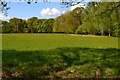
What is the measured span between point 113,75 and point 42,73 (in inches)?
112

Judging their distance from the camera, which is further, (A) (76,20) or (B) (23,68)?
(A) (76,20)

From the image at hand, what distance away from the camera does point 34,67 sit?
7.77 meters

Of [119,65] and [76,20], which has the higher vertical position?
[76,20]

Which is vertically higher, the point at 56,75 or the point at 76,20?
the point at 76,20

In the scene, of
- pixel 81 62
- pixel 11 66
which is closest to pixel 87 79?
pixel 81 62

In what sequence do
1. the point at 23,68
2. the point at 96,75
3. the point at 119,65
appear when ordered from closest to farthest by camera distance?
the point at 96,75
the point at 23,68
the point at 119,65

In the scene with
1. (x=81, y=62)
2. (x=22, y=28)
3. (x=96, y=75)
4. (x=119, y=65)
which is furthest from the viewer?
(x=22, y=28)

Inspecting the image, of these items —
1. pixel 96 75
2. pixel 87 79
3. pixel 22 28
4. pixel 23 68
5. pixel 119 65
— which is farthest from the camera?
pixel 22 28

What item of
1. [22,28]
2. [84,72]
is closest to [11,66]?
[84,72]

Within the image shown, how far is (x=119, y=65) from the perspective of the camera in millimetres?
8328

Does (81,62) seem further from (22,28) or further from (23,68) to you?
(22,28)

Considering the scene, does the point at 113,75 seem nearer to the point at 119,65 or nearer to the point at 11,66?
the point at 119,65

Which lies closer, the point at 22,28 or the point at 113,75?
the point at 113,75

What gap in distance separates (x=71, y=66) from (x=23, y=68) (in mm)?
2185
